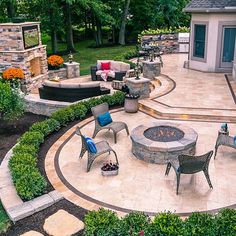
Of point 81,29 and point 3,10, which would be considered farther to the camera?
point 81,29

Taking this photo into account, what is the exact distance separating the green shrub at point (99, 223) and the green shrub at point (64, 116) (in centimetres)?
623

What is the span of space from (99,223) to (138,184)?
2265 millimetres

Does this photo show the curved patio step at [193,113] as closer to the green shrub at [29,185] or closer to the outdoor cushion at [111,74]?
the outdoor cushion at [111,74]

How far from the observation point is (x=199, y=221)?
5.79 metres

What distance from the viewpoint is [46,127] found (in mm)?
11016

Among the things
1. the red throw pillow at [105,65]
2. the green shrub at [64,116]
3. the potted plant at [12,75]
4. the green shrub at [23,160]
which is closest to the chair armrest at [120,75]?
the red throw pillow at [105,65]

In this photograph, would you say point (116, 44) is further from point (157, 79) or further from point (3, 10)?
point (157, 79)

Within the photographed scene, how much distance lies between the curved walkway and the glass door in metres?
9.50

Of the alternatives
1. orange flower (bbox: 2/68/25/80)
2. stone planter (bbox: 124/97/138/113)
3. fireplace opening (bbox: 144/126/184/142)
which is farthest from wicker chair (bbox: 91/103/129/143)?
orange flower (bbox: 2/68/25/80)

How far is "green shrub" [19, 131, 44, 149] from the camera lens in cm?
970

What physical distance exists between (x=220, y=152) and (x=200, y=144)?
0.71 metres

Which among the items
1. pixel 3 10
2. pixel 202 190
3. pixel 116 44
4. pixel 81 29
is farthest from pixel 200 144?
pixel 81 29

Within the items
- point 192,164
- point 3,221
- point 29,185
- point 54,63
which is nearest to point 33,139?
point 29,185

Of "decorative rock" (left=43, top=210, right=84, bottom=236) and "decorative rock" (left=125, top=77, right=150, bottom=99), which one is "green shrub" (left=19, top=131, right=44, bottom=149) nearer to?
"decorative rock" (left=43, top=210, right=84, bottom=236)
